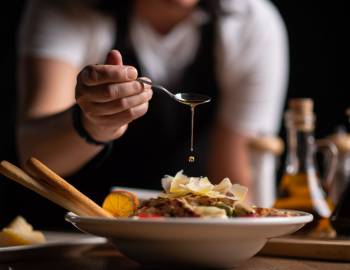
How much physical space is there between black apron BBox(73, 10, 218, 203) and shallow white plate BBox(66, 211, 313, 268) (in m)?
1.26

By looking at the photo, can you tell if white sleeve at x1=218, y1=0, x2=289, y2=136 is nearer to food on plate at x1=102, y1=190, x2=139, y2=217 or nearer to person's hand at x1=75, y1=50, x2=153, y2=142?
person's hand at x1=75, y1=50, x2=153, y2=142

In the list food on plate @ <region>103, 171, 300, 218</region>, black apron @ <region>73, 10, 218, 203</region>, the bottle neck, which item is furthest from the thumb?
black apron @ <region>73, 10, 218, 203</region>

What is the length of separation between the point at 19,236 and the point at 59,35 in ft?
3.34

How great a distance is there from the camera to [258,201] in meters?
1.55

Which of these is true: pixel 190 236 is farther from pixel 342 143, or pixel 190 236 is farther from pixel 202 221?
pixel 342 143

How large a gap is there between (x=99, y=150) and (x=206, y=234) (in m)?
0.54

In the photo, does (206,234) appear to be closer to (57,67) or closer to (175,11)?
(57,67)

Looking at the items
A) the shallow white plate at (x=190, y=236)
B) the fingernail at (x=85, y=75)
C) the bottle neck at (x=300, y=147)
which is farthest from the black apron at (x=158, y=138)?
the shallow white plate at (x=190, y=236)

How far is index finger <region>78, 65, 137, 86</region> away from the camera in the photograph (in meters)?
0.76

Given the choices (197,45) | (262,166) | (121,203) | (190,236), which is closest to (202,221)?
(190,236)

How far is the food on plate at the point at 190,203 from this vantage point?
69 centimetres

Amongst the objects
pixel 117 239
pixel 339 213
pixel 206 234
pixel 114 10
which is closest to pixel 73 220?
pixel 117 239

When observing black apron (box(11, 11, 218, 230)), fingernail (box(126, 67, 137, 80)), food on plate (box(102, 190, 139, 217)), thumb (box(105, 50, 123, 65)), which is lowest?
black apron (box(11, 11, 218, 230))

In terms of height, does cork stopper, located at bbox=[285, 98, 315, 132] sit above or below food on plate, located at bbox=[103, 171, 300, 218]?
above
